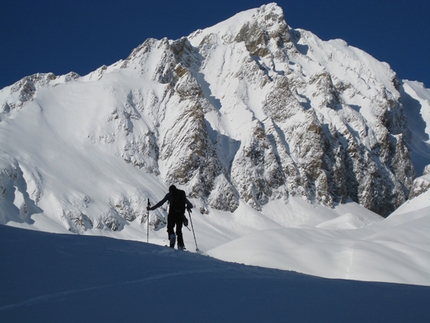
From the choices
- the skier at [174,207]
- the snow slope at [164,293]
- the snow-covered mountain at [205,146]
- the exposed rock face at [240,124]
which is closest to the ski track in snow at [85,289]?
the snow slope at [164,293]

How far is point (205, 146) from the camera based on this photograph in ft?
270

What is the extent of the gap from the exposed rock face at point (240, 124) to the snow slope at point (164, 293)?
180 ft

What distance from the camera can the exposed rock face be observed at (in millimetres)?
80750

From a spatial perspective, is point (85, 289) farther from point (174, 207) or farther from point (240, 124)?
point (240, 124)

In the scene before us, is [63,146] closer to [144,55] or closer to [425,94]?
[144,55]

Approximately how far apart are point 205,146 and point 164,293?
76935 millimetres

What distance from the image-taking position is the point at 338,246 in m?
17.6

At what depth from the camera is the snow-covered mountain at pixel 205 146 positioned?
63.7m

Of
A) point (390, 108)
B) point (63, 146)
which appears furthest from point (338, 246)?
point (390, 108)

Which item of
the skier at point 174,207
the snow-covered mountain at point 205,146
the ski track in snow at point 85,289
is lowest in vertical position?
the ski track in snow at point 85,289

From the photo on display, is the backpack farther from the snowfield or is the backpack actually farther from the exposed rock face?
the exposed rock face

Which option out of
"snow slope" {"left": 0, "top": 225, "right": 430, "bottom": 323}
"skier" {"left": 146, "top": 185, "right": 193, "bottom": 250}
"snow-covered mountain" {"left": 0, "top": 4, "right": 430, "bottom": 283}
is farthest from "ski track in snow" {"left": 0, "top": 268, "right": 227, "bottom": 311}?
"snow-covered mountain" {"left": 0, "top": 4, "right": 430, "bottom": 283}

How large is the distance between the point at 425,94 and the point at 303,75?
69.3 metres

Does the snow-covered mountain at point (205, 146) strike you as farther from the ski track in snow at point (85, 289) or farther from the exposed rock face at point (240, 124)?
the ski track in snow at point (85, 289)
